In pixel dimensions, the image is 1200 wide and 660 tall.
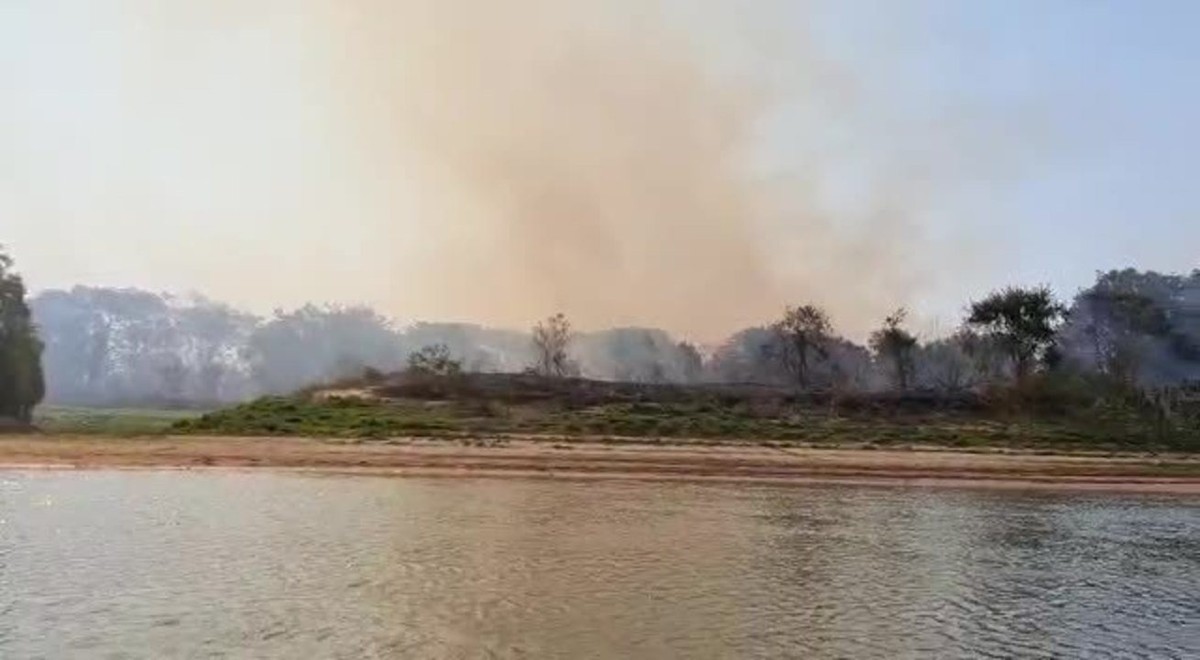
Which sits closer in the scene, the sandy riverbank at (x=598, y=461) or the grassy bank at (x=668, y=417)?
the sandy riverbank at (x=598, y=461)

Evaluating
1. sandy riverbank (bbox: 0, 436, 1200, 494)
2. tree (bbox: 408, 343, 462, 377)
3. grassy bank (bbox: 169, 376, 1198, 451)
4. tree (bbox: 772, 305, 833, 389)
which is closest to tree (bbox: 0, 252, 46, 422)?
grassy bank (bbox: 169, 376, 1198, 451)

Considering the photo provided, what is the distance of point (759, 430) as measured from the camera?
5594cm

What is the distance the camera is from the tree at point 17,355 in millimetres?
→ 60562

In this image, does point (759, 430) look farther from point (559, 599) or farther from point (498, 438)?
point (559, 599)

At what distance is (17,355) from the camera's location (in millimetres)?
61562

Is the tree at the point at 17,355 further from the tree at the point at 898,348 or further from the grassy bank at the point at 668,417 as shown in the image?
the tree at the point at 898,348

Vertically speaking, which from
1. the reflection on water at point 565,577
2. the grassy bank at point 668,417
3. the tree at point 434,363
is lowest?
the reflection on water at point 565,577

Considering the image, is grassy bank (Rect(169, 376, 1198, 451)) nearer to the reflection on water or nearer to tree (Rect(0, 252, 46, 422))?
tree (Rect(0, 252, 46, 422))

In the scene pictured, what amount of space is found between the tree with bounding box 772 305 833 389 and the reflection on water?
2401 inches

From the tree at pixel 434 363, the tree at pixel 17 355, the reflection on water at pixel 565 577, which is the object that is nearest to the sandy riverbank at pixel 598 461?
the reflection on water at pixel 565 577

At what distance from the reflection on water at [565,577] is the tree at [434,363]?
41.1 metres

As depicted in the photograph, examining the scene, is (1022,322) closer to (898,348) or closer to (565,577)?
(898,348)

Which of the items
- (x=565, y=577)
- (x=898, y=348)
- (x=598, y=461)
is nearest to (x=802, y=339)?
(x=898, y=348)

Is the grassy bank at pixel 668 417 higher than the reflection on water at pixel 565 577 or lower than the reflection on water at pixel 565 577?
higher
